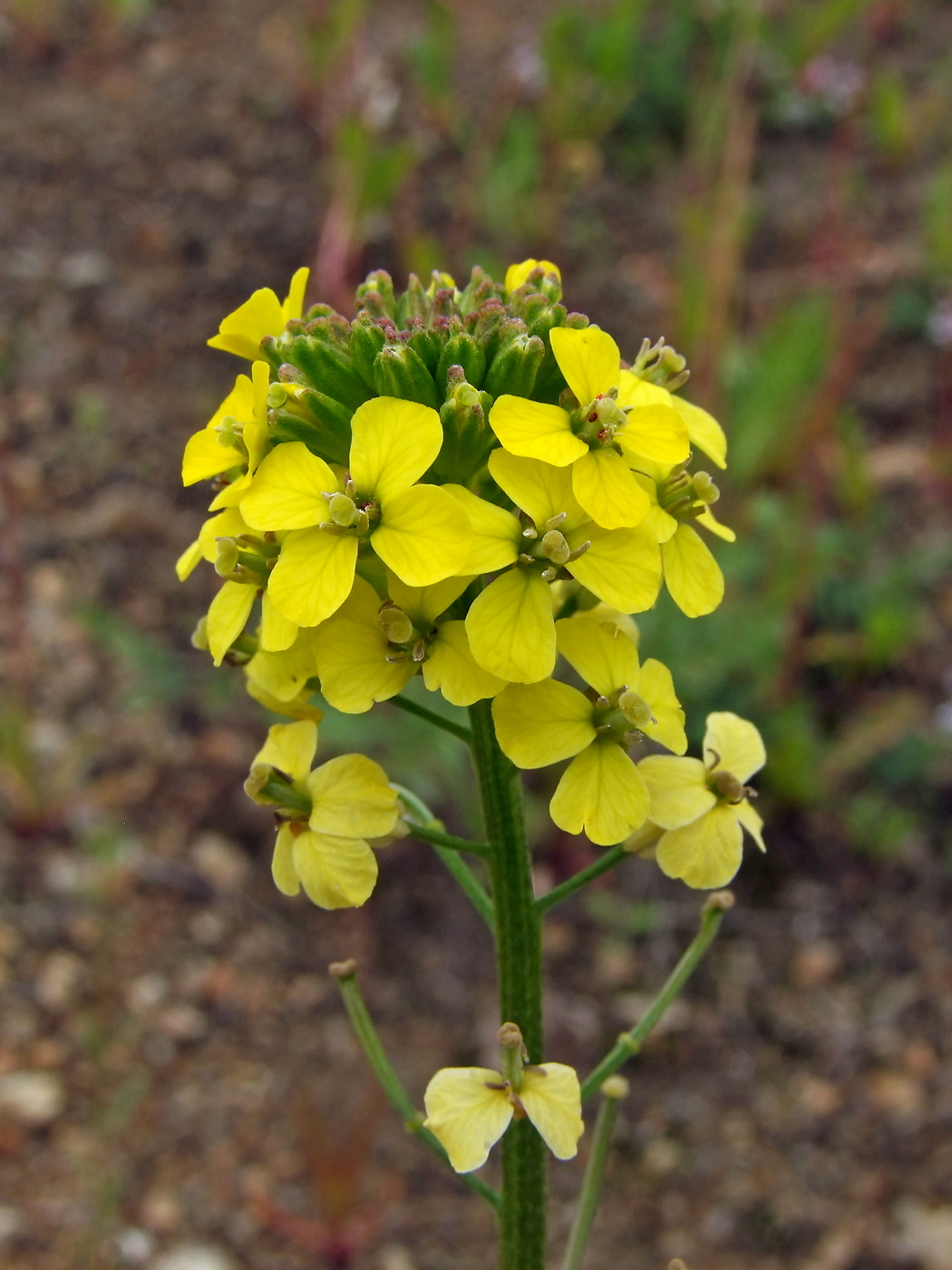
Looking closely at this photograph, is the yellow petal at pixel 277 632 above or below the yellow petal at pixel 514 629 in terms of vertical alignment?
below

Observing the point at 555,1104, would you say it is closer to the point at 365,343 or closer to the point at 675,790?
the point at 675,790

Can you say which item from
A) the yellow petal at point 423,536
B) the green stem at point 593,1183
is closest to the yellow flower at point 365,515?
the yellow petal at point 423,536

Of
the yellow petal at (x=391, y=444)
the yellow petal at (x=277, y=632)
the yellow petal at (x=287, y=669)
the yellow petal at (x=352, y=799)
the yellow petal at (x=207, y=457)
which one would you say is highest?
the yellow petal at (x=391, y=444)

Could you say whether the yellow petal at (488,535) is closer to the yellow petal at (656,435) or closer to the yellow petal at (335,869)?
the yellow petal at (656,435)

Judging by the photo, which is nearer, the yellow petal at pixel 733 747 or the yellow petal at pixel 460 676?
the yellow petal at pixel 460 676

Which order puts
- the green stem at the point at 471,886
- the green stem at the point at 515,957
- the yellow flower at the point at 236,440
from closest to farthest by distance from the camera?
the yellow flower at the point at 236,440
the green stem at the point at 515,957
the green stem at the point at 471,886
